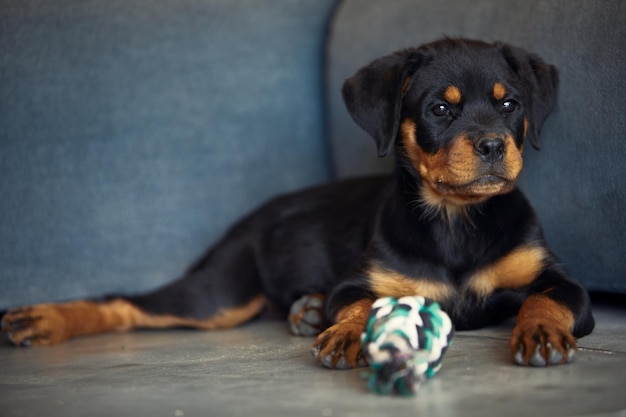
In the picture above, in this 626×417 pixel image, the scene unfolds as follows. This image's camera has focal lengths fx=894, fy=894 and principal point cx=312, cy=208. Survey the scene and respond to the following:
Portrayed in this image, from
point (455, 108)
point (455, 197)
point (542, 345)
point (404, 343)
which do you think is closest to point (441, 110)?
point (455, 108)

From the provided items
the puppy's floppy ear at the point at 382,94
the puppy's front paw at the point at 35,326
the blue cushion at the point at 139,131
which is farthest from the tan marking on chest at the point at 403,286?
the blue cushion at the point at 139,131

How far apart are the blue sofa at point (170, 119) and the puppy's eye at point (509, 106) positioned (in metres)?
0.45

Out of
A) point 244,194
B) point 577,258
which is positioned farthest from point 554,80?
point 244,194

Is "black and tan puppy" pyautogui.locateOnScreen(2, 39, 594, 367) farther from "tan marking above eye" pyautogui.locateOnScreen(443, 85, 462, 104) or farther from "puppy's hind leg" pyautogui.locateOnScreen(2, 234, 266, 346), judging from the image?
"puppy's hind leg" pyautogui.locateOnScreen(2, 234, 266, 346)

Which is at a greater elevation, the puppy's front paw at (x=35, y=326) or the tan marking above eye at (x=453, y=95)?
the tan marking above eye at (x=453, y=95)

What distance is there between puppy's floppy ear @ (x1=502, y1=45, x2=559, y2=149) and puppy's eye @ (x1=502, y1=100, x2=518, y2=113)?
8cm

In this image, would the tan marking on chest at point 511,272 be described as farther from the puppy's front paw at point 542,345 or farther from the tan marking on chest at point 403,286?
the puppy's front paw at point 542,345

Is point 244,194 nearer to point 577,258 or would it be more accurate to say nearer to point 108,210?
point 108,210

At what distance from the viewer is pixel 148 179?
4500 mm

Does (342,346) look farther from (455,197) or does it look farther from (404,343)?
(455,197)

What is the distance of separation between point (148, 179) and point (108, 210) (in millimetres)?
252

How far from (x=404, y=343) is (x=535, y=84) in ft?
4.76

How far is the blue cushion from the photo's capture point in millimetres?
4262

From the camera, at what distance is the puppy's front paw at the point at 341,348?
269 centimetres
